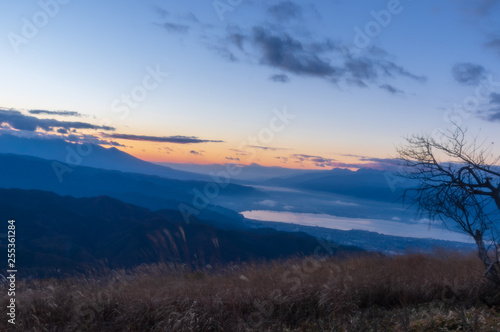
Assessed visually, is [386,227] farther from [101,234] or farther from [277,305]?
[277,305]

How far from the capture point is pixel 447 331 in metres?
4.53

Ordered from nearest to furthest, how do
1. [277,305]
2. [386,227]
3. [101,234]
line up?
[277,305]
[386,227]
[101,234]

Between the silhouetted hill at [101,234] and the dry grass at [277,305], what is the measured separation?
6420 centimetres

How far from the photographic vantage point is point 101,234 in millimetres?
135750

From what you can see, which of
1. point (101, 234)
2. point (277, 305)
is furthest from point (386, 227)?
point (277, 305)

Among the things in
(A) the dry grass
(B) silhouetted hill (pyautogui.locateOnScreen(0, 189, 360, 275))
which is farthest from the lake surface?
(A) the dry grass

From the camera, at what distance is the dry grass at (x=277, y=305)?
5.52 m

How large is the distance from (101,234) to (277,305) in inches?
5585

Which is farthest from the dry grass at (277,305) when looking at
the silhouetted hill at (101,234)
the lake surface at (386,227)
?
the lake surface at (386,227)

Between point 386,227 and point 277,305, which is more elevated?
point 277,305

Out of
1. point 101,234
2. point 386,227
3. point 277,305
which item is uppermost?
point 277,305

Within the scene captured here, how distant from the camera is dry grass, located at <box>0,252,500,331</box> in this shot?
5.52 metres

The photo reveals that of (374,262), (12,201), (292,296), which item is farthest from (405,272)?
(12,201)

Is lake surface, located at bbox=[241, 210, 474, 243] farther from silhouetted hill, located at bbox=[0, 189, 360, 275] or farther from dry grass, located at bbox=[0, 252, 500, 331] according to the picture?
dry grass, located at bbox=[0, 252, 500, 331]
